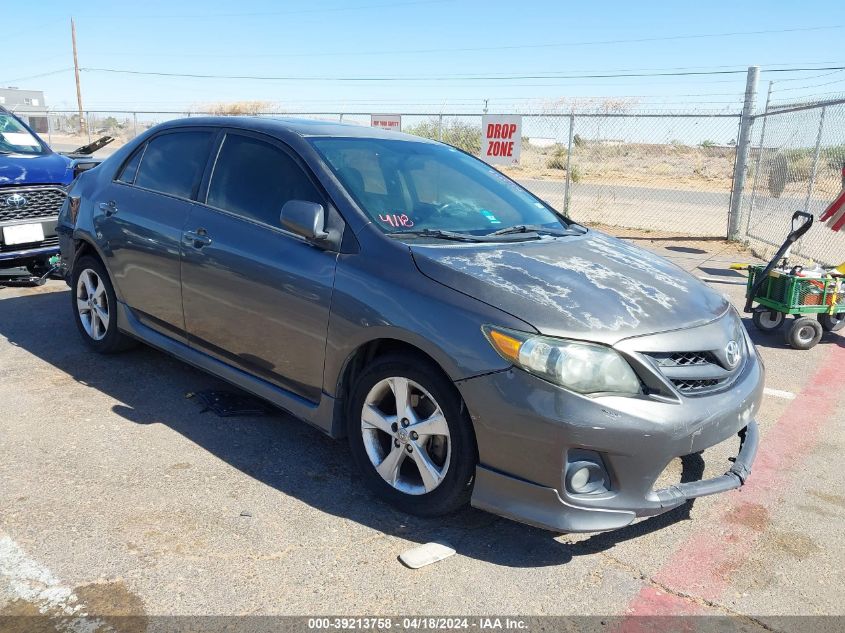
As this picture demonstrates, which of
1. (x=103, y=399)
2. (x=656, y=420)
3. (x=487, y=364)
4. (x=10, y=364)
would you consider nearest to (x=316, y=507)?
(x=487, y=364)

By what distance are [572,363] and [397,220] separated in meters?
1.28

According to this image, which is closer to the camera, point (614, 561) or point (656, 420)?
point (656, 420)

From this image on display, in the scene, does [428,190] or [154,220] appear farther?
[154,220]

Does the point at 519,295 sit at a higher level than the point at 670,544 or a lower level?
higher

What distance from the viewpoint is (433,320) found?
2990 millimetres

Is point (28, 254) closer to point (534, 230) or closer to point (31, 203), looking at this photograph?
point (31, 203)

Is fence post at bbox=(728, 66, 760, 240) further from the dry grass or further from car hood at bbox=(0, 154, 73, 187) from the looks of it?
the dry grass

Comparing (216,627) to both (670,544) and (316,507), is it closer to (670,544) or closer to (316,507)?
(316,507)

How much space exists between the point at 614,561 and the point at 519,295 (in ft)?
3.86

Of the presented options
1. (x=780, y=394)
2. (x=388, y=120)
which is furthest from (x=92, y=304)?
(x=388, y=120)

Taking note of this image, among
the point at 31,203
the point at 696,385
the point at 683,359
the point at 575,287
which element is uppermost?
the point at 575,287

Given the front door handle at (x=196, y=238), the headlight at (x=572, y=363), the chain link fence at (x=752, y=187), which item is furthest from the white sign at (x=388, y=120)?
the headlight at (x=572, y=363)

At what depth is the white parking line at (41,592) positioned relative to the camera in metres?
2.51

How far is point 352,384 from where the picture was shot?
3.39 m
